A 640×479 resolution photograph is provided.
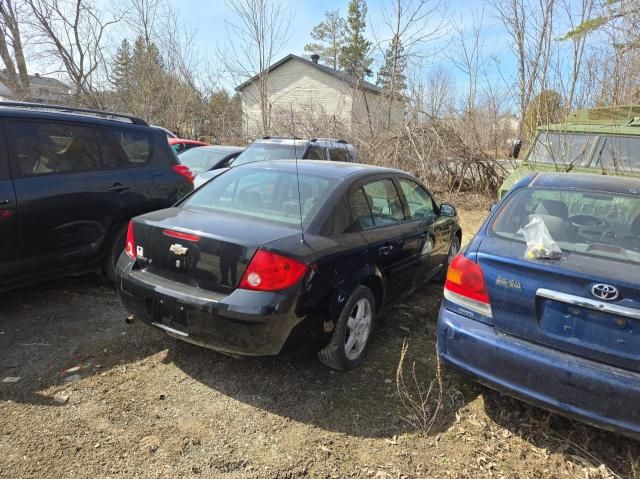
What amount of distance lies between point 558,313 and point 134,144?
14.3 feet

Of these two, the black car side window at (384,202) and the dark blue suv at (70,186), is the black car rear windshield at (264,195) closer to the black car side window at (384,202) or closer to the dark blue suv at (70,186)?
the black car side window at (384,202)

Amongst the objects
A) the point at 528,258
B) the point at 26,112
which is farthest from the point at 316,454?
the point at 26,112

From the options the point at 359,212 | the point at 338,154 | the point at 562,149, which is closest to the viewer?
the point at 359,212

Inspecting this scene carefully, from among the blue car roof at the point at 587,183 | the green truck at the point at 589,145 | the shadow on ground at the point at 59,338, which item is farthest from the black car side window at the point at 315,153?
the blue car roof at the point at 587,183

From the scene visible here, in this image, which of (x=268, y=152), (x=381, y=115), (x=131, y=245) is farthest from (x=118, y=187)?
(x=381, y=115)

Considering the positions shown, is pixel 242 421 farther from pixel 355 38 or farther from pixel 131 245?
pixel 355 38

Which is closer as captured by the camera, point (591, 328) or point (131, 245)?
point (591, 328)

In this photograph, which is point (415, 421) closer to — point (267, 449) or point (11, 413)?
point (267, 449)

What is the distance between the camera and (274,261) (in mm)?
2713

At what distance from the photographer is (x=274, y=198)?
11.5 ft

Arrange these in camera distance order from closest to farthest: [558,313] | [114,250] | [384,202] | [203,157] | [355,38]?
[558,313] → [384,202] → [114,250] → [203,157] → [355,38]

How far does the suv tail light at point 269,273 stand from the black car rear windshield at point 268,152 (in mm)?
5794

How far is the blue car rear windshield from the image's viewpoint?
2840 millimetres

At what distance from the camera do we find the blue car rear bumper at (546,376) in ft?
7.44
